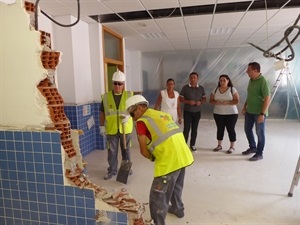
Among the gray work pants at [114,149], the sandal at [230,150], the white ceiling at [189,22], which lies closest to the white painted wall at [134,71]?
the white ceiling at [189,22]

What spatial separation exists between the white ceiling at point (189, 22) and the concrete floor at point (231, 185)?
2061 millimetres

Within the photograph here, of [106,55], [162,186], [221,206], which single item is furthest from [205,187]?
[106,55]

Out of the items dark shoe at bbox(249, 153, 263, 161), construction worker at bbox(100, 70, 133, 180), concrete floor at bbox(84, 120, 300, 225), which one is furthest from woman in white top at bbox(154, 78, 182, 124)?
dark shoe at bbox(249, 153, 263, 161)

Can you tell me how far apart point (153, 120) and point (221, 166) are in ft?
6.24

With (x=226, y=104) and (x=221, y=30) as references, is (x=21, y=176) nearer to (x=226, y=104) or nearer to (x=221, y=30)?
(x=226, y=104)

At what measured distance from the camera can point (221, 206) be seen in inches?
84.4

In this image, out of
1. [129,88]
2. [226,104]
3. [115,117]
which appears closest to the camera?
[115,117]

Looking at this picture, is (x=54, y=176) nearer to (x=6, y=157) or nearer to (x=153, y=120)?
(x=6, y=157)

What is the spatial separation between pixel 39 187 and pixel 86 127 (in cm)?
232

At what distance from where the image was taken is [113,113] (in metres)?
2.73

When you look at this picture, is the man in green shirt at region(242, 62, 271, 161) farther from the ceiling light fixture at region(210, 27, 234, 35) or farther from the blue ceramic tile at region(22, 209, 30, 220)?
the blue ceramic tile at region(22, 209, 30, 220)

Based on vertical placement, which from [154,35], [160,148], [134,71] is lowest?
[160,148]

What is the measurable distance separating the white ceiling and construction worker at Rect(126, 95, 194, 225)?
1801 mm

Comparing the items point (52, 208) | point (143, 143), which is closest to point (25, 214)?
point (52, 208)
